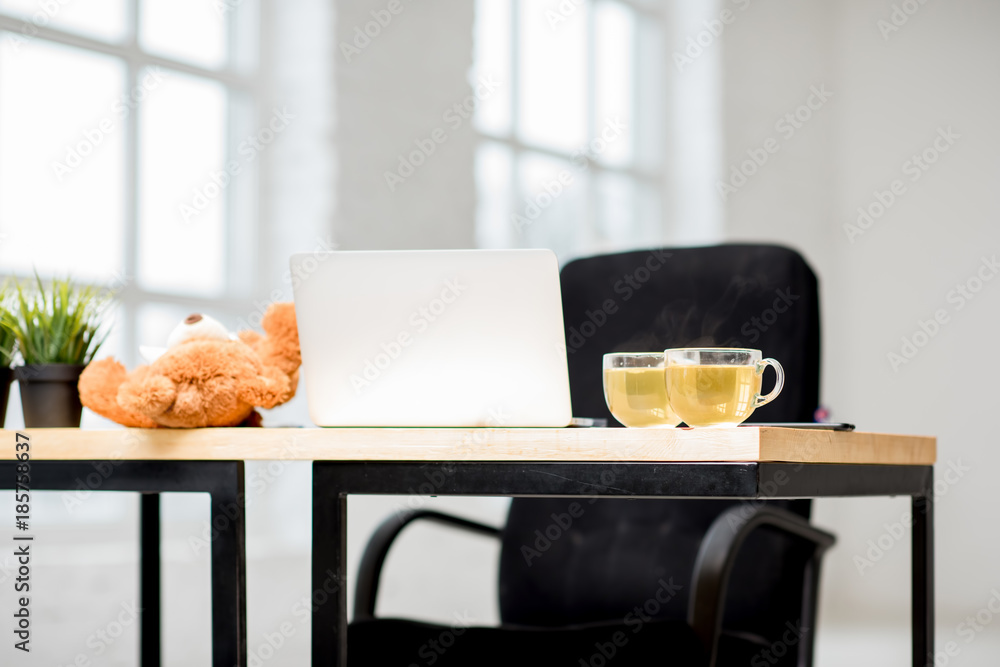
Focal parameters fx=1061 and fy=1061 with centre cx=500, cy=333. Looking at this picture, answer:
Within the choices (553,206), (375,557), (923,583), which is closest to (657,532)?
(375,557)

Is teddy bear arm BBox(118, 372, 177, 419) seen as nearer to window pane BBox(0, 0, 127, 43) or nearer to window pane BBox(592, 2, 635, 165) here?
window pane BBox(0, 0, 127, 43)

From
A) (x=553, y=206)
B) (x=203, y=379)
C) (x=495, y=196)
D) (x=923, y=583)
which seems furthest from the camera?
(x=553, y=206)

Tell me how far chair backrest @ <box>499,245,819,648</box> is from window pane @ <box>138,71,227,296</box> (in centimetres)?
130

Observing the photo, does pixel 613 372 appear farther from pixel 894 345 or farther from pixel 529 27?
pixel 894 345

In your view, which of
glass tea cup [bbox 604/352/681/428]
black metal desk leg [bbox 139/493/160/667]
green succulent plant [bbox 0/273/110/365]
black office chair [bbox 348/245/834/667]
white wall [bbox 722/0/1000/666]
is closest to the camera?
glass tea cup [bbox 604/352/681/428]

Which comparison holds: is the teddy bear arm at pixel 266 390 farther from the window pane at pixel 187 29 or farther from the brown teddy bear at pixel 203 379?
the window pane at pixel 187 29

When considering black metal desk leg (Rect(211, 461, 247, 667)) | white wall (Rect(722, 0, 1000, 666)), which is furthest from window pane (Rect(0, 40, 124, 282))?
white wall (Rect(722, 0, 1000, 666))

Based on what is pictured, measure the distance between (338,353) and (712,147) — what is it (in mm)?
3528

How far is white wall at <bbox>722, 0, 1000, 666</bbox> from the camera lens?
13.4 ft

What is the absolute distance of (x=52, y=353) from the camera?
3.65ft

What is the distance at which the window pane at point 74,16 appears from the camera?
2311 mm

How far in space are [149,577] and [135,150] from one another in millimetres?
1453

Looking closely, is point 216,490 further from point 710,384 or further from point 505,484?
point 710,384

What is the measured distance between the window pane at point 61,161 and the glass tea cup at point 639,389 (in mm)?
1660
